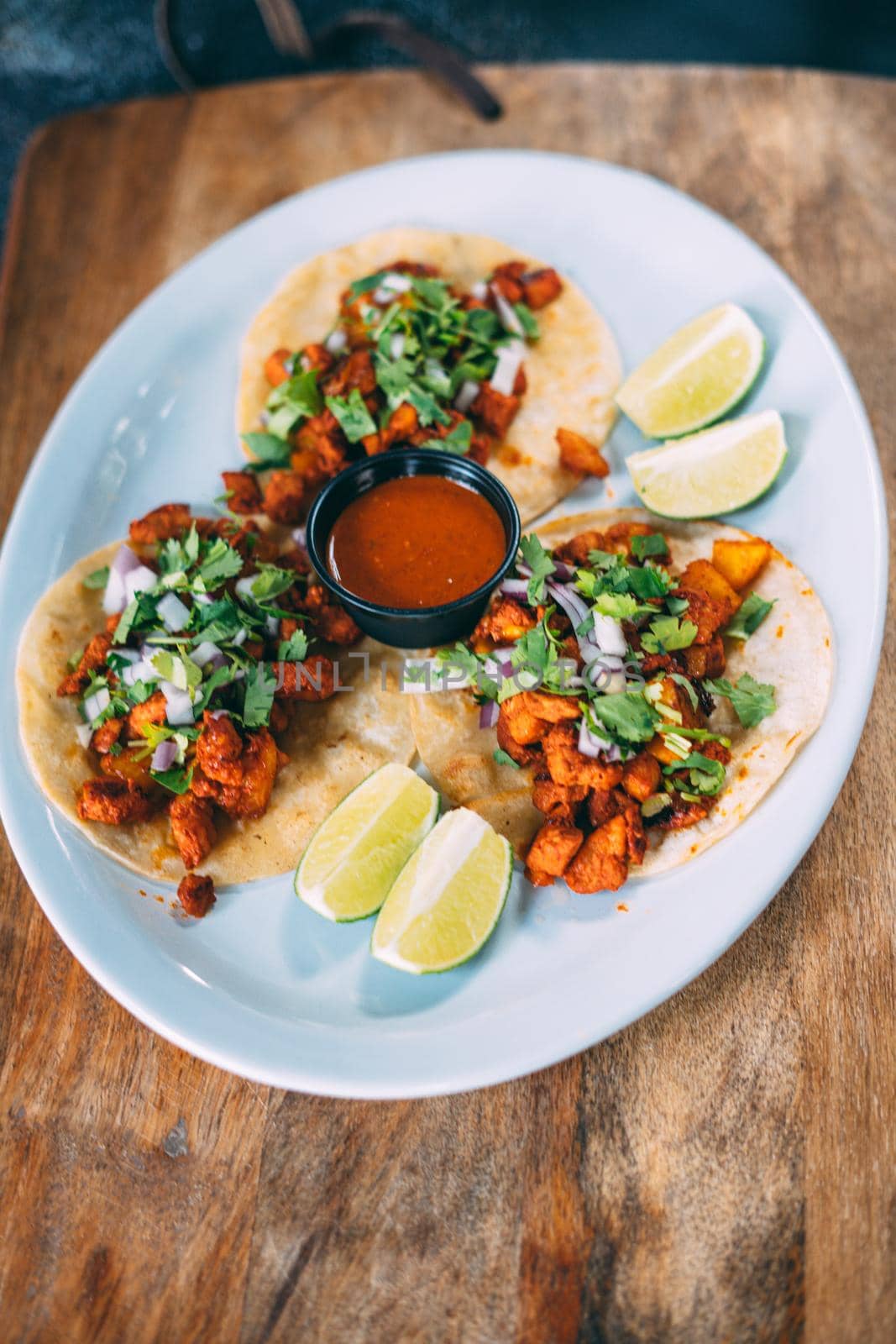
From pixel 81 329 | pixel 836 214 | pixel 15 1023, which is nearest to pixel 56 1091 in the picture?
pixel 15 1023

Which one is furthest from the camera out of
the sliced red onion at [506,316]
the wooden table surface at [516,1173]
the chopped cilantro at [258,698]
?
the sliced red onion at [506,316]

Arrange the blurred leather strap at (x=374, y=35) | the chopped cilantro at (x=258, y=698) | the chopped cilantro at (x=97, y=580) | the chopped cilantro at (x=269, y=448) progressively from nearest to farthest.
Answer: the chopped cilantro at (x=258, y=698) < the chopped cilantro at (x=97, y=580) < the chopped cilantro at (x=269, y=448) < the blurred leather strap at (x=374, y=35)

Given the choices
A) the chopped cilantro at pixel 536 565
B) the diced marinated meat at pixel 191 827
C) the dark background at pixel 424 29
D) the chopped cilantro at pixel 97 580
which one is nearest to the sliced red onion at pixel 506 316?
the chopped cilantro at pixel 536 565

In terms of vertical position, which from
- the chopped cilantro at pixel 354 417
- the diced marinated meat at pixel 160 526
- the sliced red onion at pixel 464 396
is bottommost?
the diced marinated meat at pixel 160 526

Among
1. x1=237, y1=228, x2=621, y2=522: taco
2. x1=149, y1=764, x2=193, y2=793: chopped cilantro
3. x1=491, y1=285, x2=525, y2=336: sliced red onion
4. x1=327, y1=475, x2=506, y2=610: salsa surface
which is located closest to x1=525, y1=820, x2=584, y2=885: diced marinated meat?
x1=327, y1=475, x2=506, y2=610: salsa surface

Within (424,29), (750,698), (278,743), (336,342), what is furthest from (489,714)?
(424,29)

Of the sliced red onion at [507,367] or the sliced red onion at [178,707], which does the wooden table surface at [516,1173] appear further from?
the sliced red onion at [507,367]
